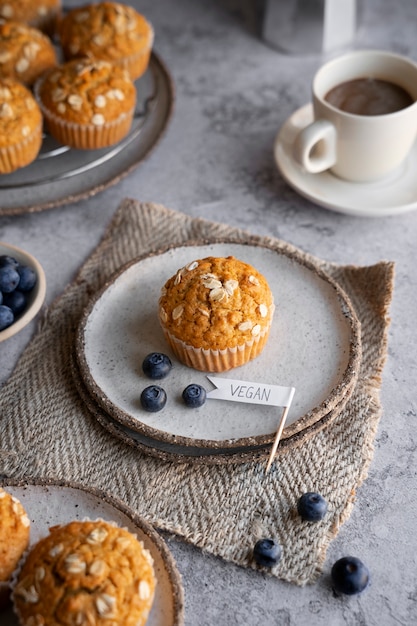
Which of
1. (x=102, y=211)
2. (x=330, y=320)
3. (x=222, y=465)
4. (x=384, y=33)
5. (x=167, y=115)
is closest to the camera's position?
(x=222, y=465)

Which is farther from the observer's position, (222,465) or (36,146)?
(36,146)

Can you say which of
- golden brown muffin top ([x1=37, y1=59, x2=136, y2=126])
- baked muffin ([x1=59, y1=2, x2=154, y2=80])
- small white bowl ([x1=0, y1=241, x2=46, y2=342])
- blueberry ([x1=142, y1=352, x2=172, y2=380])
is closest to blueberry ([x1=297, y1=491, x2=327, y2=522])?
blueberry ([x1=142, y1=352, x2=172, y2=380])

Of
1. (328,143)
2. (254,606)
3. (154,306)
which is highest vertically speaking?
Answer: (328,143)

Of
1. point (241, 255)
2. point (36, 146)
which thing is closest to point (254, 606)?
point (241, 255)

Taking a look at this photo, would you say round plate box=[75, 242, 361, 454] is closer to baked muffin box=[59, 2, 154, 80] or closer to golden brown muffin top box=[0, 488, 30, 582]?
golden brown muffin top box=[0, 488, 30, 582]

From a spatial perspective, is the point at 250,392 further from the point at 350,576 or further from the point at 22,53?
the point at 22,53

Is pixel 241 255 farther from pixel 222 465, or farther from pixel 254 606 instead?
pixel 254 606
